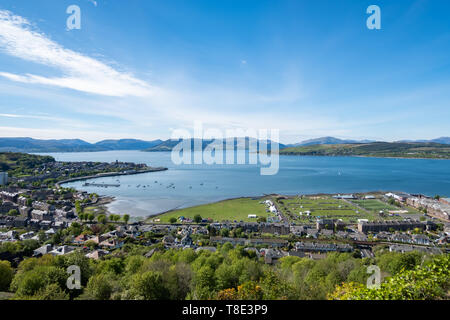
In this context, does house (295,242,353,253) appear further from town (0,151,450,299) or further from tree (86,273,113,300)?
tree (86,273,113,300)

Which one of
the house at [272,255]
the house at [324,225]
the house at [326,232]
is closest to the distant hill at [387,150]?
the house at [324,225]

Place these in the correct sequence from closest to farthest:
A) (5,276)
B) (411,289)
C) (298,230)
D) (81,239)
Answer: (411,289)
(5,276)
(81,239)
(298,230)

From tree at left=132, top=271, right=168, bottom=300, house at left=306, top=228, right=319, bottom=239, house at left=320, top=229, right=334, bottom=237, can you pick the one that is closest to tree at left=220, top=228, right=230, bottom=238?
house at left=306, top=228, right=319, bottom=239

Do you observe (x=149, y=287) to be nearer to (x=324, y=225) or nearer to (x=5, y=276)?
(x=5, y=276)

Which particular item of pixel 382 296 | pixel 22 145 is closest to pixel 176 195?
pixel 382 296

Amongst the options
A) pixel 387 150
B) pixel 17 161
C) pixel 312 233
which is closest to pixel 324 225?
pixel 312 233

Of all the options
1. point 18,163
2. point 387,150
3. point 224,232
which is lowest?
point 224,232
